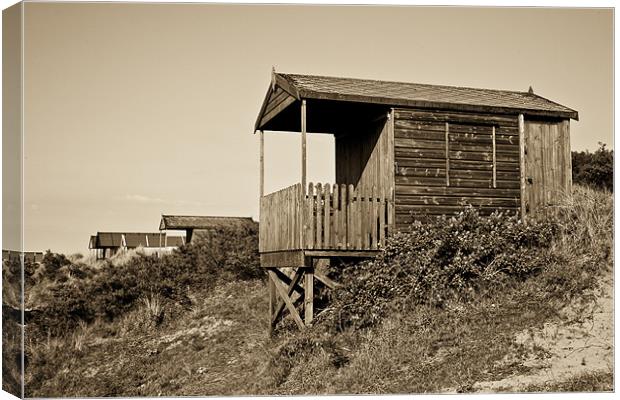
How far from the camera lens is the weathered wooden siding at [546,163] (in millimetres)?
17078

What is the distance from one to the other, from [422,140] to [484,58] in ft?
6.44

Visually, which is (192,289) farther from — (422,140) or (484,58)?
(484,58)

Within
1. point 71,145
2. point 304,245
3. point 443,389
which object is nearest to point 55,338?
point 71,145

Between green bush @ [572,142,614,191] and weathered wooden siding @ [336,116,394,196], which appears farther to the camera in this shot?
green bush @ [572,142,614,191]

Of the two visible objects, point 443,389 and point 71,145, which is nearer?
point 443,389

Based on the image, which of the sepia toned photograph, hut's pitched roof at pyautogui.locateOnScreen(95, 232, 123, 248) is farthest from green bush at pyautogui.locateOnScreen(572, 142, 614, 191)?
hut's pitched roof at pyautogui.locateOnScreen(95, 232, 123, 248)

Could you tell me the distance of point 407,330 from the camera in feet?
46.4

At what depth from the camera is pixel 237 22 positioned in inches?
579

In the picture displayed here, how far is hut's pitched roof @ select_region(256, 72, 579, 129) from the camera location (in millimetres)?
15938

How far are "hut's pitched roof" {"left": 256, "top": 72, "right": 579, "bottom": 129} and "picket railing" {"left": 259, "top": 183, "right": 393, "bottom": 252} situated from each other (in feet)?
5.76

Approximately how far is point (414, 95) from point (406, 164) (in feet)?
5.12

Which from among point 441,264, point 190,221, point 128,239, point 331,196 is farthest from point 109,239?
point 441,264

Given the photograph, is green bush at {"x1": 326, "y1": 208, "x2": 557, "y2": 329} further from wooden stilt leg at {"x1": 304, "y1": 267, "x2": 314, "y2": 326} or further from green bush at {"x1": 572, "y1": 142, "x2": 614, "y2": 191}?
green bush at {"x1": 572, "y1": 142, "x2": 614, "y2": 191}

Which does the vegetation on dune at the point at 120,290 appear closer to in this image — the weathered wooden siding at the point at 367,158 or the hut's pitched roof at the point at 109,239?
the weathered wooden siding at the point at 367,158
